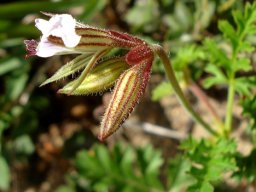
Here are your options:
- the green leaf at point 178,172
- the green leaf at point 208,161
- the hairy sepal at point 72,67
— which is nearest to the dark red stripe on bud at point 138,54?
the hairy sepal at point 72,67

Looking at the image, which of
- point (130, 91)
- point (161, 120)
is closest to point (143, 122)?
point (161, 120)

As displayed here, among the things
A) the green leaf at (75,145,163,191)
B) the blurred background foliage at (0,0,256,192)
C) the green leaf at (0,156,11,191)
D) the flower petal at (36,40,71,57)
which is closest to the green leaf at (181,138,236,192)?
the blurred background foliage at (0,0,256,192)

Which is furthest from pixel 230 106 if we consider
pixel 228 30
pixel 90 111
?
pixel 90 111

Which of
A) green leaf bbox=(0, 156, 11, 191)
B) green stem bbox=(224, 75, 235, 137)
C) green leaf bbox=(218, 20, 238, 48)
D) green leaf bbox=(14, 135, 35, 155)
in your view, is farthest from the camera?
green leaf bbox=(14, 135, 35, 155)

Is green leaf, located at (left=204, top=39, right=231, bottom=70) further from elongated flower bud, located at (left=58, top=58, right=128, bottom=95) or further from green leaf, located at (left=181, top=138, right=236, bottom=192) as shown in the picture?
elongated flower bud, located at (left=58, top=58, right=128, bottom=95)

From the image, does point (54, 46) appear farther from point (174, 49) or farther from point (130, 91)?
point (174, 49)

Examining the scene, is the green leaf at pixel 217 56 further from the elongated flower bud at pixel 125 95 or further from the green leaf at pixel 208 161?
the elongated flower bud at pixel 125 95
